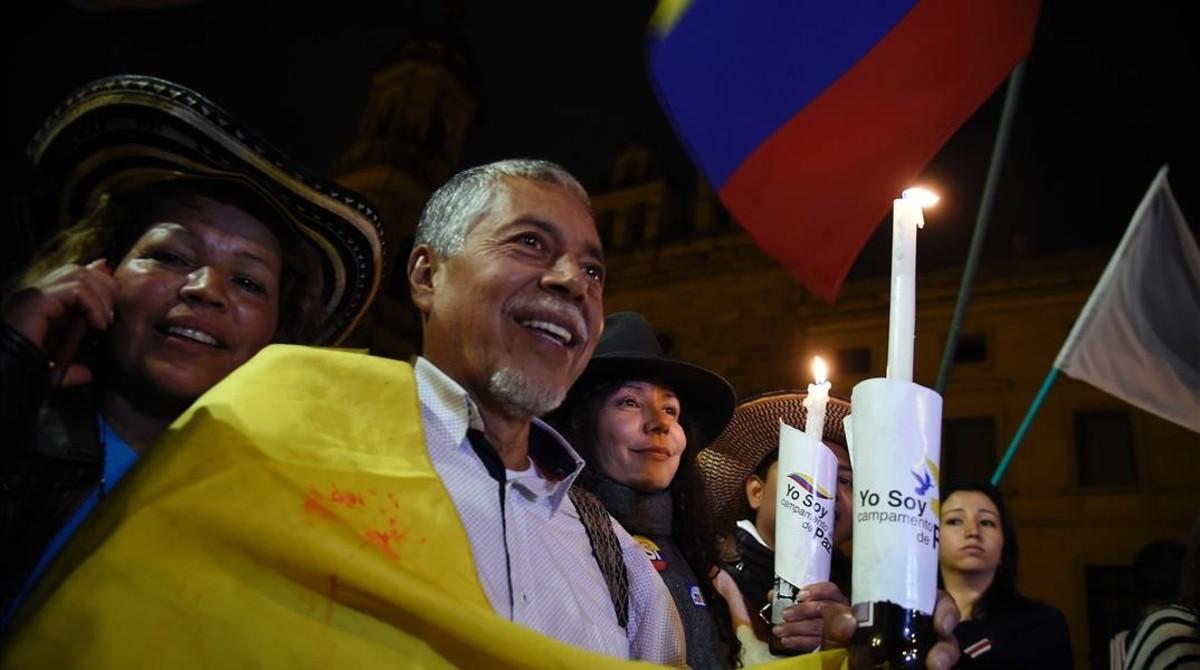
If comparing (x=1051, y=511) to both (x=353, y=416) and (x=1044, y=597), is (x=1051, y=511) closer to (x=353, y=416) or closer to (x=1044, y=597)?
(x=1044, y=597)

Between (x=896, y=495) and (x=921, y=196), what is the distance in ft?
1.45

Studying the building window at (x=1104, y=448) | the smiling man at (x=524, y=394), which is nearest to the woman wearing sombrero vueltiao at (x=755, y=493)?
the smiling man at (x=524, y=394)

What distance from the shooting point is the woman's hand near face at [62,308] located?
4.70 ft

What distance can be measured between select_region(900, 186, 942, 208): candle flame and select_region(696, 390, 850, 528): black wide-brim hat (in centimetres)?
174

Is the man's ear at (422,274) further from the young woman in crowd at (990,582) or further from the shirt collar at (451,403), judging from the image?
the young woman in crowd at (990,582)

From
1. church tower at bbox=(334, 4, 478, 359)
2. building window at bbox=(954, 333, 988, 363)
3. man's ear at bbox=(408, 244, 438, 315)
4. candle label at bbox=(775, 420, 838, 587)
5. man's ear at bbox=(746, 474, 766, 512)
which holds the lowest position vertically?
candle label at bbox=(775, 420, 838, 587)

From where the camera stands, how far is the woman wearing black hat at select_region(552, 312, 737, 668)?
332 centimetres

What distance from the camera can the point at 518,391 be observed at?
197 centimetres

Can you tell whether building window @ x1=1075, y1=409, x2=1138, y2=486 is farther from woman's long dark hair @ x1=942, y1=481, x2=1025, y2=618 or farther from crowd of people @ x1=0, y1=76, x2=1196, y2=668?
crowd of people @ x1=0, y1=76, x2=1196, y2=668

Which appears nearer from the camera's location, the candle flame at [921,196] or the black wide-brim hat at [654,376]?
the candle flame at [921,196]

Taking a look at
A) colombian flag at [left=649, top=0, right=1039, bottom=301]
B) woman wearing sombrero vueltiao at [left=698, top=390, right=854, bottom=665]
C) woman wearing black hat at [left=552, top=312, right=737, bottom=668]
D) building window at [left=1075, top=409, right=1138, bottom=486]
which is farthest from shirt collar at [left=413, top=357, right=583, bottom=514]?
building window at [left=1075, top=409, right=1138, bottom=486]

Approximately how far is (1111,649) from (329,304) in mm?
4169

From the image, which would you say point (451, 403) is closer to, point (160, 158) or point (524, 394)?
point (524, 394)

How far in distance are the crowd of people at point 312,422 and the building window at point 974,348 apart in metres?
20.5
